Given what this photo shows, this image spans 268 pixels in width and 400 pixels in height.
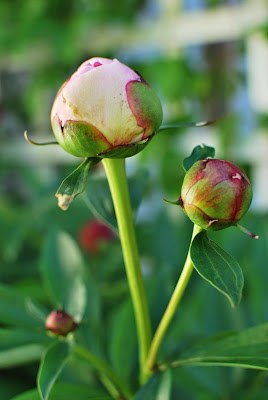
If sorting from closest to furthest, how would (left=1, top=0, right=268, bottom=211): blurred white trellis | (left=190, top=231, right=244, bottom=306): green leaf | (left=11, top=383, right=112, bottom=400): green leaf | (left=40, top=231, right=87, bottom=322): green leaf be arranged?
(left=190, top=231, right=244, bottom=306): green leaf
(left=11, top=383, right=112, bottom=400): green leaf
(left=40, top=231, right=87, bottom=322): green leaf
(left=1, top=0, right=268, bottom=211): blurred white trellis

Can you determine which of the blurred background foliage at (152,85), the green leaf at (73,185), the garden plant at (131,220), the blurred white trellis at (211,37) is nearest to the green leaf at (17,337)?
the garden plant at (131,220)

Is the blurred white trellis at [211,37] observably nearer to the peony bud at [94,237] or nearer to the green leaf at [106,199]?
the peony bud at [94,237]

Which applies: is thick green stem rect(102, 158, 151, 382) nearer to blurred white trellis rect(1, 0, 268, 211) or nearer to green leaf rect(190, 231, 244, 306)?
green leaf rect(190, 231, 244, 306)

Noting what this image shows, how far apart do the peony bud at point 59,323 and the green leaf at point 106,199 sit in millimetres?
Result: 59

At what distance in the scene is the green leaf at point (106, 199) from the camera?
0.32 metres

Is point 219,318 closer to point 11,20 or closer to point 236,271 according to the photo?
point 236,271

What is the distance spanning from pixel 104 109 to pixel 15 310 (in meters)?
0.21

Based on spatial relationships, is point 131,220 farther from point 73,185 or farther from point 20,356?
point 20,356

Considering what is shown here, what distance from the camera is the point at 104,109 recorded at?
0.23m

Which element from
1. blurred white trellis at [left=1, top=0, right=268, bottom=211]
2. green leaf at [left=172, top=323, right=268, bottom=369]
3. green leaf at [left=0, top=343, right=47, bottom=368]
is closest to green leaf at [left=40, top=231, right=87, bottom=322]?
green leaf at [left=0, top=343, right=47, bottom=368]

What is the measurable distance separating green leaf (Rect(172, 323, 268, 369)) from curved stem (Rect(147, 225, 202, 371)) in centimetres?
2

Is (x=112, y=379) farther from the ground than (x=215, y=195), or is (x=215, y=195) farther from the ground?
(x=215, y=195)

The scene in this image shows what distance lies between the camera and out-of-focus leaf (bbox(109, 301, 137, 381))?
40cm

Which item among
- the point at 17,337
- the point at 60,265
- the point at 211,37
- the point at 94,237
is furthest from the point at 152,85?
the point at 17,337
